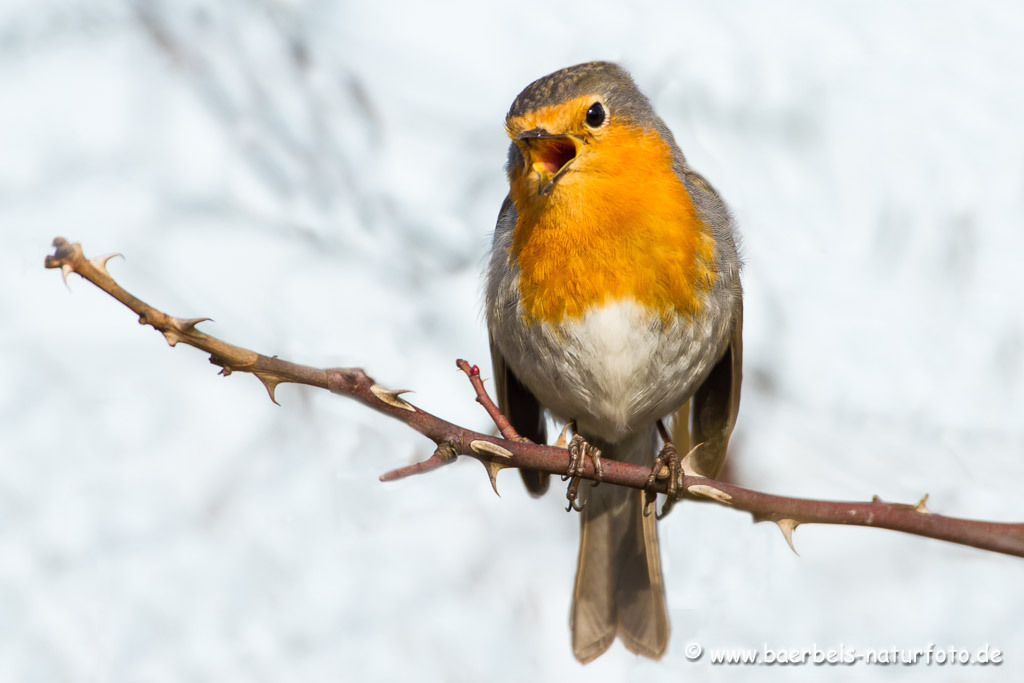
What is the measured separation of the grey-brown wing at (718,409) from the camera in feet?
11.5

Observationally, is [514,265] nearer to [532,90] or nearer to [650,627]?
[532,90]

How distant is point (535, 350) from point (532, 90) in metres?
0.82

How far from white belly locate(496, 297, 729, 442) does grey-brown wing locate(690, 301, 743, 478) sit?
0.96 ft

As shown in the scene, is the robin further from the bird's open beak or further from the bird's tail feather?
the bird's tail feather

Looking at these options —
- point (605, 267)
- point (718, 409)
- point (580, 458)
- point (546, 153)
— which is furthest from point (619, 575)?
point (546, 153)

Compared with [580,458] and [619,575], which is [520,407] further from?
[580,458]

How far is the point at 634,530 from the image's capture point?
148 inches

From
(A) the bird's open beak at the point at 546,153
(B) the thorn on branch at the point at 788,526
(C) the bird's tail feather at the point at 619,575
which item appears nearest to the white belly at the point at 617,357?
(A) the bird's open beak at the point at 546,153

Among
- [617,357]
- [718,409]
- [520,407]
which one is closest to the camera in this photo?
[617,357]

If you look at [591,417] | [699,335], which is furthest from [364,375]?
[591,417]

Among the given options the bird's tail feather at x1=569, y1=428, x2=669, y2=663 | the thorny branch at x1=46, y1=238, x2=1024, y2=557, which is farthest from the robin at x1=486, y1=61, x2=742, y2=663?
the thorny branch at x1=46, y1=238, x2=1024, y2=557

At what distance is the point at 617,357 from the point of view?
2891mm

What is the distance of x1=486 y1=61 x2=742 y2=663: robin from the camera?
8.76 feet

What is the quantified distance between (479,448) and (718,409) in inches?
84.1
